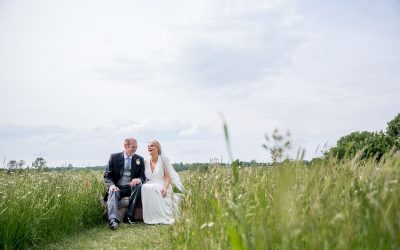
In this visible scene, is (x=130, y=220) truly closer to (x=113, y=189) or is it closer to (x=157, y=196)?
(x=157, y=196)

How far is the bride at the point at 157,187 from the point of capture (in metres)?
11.0

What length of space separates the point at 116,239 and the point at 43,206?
158cm

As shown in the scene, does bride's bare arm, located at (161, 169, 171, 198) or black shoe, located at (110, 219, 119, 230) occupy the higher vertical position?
bride's bare arm, located at (161, 169, 171, 198)

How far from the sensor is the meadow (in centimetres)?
284

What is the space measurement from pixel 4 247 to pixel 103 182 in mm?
4824

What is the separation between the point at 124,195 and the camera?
443 inches

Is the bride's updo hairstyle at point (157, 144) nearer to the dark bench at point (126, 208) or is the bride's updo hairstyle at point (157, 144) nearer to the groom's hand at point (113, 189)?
the dark bench at point (126, 208)

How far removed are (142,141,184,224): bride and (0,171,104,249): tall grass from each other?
1.18 metres

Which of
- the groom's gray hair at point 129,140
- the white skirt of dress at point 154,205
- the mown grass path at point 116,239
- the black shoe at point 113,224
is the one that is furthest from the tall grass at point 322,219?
the groom's gray hair at point 129,140

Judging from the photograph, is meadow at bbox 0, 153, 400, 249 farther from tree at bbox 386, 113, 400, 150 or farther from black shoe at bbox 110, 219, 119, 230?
tree at bbox 386, 113, 400, 150

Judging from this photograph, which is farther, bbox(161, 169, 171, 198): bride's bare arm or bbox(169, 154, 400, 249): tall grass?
bbox(161, 169, 171, 198): bride's bare arm

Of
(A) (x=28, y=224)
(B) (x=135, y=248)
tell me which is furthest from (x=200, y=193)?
(A) (x=28, y=224)

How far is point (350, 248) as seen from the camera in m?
2.90

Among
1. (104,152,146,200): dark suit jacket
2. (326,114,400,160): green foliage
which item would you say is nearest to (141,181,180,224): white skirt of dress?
(104,152,146,200): dark suit jacket
